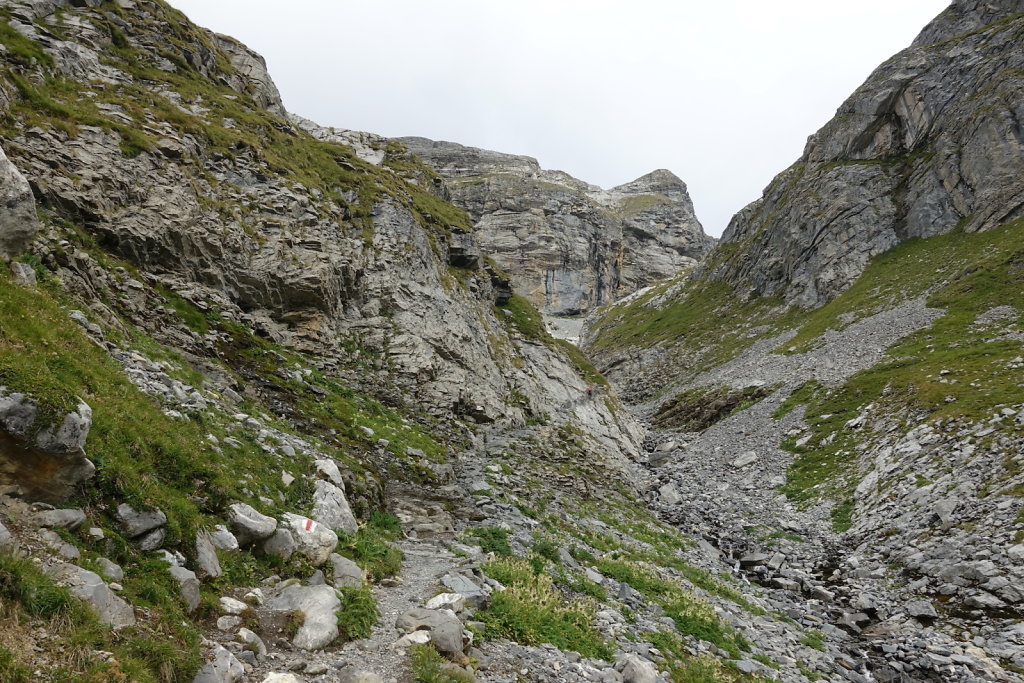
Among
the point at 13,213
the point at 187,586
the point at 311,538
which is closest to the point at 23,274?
the point at 13,213

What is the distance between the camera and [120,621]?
6.88 meters

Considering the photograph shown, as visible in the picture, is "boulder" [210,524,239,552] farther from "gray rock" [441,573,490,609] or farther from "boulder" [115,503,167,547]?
"gray rock" [441,573,490,609]

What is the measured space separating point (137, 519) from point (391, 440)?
1554cm

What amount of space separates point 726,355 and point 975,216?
3493cm

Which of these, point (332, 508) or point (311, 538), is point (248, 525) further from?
point (332, 508)

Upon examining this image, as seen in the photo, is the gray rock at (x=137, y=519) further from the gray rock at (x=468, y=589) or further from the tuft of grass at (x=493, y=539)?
the tuft of grass at (x=493, y=539)

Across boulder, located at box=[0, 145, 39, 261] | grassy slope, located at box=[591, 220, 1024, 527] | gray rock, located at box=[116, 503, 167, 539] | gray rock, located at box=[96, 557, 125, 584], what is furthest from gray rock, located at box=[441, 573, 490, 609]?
grassy slope, located at box=[591, 220, 1024, 527]

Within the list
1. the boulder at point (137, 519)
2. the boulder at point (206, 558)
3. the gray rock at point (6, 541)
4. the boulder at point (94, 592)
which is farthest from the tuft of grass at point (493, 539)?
the gray rock at point (6, 541)

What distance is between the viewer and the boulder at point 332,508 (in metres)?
13.9

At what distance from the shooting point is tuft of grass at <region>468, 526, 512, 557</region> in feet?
53.4

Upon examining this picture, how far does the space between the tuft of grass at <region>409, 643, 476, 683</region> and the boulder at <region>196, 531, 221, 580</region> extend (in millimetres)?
4136

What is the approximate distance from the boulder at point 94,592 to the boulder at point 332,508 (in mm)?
6438

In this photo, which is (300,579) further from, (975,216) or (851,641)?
(975,216)

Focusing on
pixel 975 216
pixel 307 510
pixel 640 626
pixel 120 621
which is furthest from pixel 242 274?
pixel 975 216
